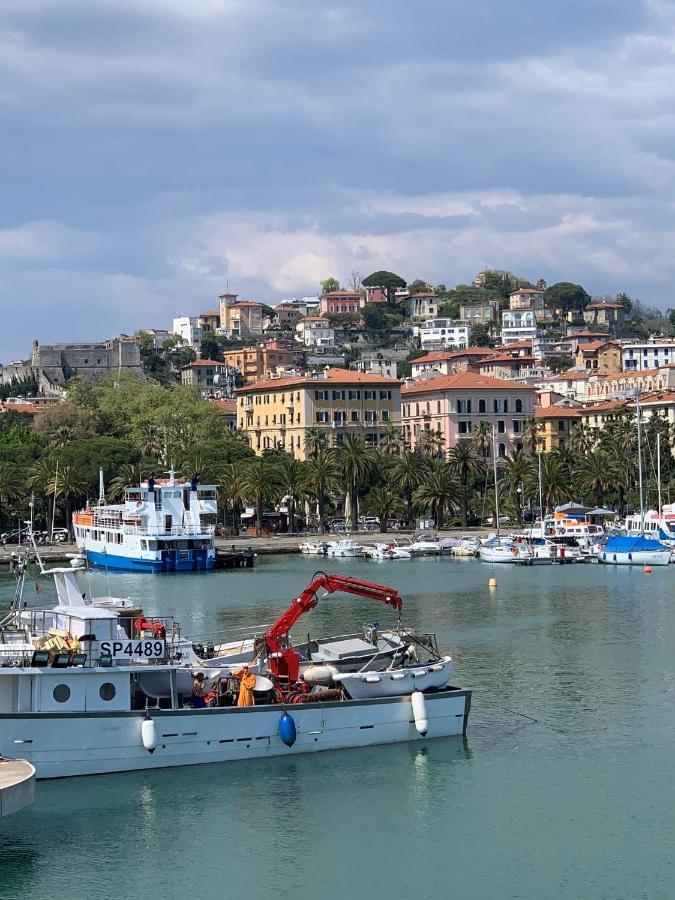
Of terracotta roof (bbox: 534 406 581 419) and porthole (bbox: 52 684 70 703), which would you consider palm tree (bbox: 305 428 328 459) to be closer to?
terracotta roof (bbox: 534 406 581 419)

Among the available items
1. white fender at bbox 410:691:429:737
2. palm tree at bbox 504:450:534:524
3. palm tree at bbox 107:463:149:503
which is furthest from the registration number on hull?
palm tree at bbox 504:450:534:524

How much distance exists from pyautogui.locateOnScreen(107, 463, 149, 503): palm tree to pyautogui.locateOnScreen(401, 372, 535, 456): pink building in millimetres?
42031

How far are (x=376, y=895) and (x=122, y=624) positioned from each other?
11377 millimetres

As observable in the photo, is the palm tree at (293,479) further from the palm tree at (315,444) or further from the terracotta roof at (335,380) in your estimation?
the terracotta roof at (335,380)

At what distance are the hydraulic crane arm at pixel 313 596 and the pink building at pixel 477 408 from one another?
120 m

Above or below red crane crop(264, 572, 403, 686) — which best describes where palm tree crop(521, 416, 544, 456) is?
above

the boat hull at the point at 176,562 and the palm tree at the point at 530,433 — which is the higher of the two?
the palm tree at the point at 530,433

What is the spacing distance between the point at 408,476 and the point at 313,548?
16.3m

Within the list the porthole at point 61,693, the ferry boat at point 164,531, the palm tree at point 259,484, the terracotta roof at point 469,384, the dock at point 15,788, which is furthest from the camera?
the terracotta roof at point 469,384

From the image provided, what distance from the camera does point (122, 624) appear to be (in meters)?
37.6

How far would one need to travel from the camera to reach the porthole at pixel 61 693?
34.6 metres

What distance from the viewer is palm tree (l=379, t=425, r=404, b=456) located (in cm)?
15150

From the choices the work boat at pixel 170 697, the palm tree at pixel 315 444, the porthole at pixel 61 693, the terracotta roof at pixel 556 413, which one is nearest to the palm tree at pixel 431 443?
the palm tree at pixel 315 444

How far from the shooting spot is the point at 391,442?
153 m
